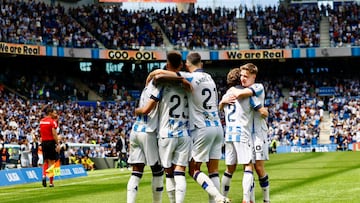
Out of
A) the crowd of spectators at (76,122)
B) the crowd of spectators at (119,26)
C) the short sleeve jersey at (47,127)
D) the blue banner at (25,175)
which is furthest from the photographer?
the crowd of spectators at (119,26)

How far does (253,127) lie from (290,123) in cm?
4486

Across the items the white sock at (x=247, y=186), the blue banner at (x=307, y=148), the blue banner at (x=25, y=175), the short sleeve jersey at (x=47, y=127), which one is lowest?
the blue banner at (x=307, y=148)

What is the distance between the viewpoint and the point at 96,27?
6006cm

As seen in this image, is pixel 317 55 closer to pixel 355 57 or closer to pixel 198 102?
pixel 355 57

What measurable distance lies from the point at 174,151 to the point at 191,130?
1.58ft

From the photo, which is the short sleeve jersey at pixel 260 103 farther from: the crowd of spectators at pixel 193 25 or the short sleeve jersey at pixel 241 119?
the crowd of spectators at pixel 193 25

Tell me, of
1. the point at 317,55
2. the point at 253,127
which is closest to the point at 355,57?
the point at 317,55

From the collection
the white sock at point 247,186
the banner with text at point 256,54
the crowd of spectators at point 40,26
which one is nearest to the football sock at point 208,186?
the white sock at point 247,186

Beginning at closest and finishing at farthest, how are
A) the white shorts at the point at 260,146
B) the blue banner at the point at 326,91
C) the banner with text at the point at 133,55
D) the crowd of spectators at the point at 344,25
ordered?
the white shorts at the point at 260,146, the banner with text at the point at 133,55, the blue banner at the point at 326,91, the crowd of spectators at the point at 344,25

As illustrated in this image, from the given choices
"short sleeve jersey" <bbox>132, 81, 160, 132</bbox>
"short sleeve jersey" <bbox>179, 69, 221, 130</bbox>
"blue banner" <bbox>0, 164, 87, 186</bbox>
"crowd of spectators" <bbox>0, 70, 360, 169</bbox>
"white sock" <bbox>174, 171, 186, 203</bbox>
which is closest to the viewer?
"white sock" <bbox>174, 171, 186, 203</bbox>

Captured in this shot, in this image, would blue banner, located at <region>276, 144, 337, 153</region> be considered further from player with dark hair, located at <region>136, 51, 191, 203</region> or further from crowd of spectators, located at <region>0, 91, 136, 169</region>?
player with dark hair, located at <region>136, 51, 191, 203</region>

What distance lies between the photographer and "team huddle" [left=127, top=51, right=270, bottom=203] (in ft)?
35.2

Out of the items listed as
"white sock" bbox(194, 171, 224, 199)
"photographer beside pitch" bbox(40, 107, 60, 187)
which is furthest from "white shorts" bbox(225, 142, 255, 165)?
"photographer beside pitch" bbox(40, 107, 60, 187)

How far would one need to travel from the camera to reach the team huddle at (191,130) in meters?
10.7
